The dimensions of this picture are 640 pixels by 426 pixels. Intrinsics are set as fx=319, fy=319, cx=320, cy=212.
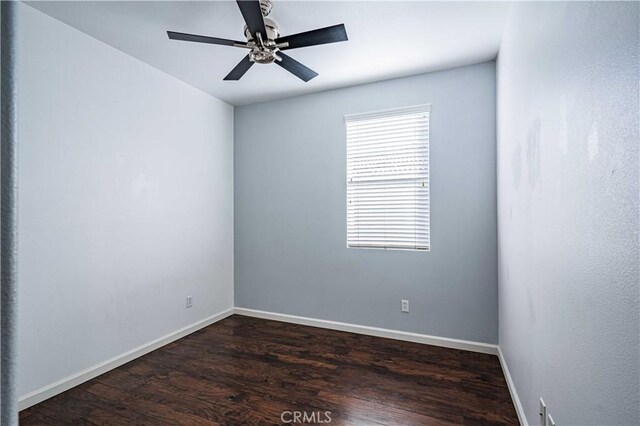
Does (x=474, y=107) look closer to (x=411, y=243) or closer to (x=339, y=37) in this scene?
(x=411, y=243)

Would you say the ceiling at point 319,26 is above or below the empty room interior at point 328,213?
above

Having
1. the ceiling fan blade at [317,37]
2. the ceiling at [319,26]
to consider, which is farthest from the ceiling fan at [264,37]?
the ceiling at [319,26]

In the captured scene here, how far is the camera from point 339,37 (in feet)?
6.43

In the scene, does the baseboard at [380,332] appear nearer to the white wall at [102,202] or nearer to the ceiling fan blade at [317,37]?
the white wall at [102,202]

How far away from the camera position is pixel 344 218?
344cm

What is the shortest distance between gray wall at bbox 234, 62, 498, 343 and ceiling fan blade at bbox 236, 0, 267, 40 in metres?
1.66

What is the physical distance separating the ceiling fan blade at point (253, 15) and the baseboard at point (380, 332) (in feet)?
9.12

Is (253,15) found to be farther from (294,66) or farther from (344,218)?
(344,218)

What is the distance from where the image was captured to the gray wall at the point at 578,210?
2.68 ft

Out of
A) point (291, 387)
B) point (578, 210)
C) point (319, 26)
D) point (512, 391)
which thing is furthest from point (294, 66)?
point (512, 391)

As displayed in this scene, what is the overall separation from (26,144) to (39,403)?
5.62ft

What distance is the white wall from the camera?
2129 millimetres

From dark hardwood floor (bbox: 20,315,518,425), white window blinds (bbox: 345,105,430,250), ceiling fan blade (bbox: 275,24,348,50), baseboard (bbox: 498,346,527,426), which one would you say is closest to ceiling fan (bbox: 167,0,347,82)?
ceiling fan blade (bbox: 275,24,348,50)

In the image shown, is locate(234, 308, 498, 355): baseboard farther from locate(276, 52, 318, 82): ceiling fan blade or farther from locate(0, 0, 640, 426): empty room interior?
locate(276, 52, 318, 82): ceiling fan blade
